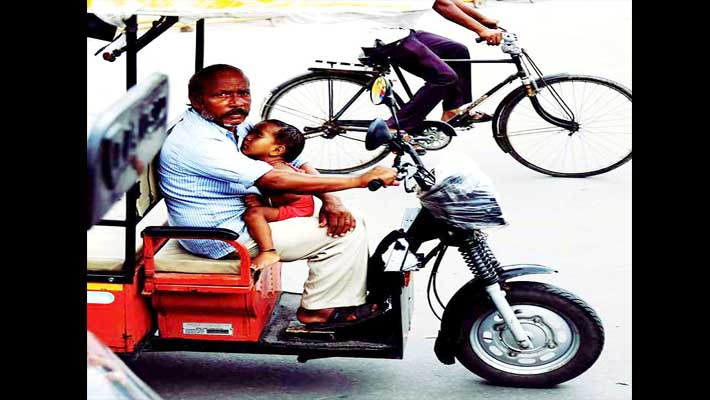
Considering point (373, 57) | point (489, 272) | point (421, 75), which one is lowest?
point (489, 272)

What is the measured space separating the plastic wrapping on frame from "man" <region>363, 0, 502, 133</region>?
8.96 feet

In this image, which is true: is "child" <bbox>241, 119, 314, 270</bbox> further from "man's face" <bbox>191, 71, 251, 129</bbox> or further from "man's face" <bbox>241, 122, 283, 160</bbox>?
"man's face" <bbox>191, 71, 251, 129</bbox>

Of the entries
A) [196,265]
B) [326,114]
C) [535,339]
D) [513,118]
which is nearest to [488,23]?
[513,118]

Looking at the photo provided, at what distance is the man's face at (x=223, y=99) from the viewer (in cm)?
437

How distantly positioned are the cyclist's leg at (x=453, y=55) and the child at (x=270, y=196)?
9.31 feet

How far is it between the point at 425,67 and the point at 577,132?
1.28m

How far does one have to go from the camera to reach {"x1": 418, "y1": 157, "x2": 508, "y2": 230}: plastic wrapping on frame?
4230mm

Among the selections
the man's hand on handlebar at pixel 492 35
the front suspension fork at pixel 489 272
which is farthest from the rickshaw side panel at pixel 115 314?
the man's hand on handlebar at pixel 492 35

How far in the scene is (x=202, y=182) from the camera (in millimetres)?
4328

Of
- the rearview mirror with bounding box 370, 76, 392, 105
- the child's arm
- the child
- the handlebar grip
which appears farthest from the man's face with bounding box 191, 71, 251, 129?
the handlebar grip

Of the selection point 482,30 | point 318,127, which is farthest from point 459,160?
point 318,127

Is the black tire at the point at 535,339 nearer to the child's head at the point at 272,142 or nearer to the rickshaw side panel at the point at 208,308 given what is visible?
the rickshaw side panel at the point at 208,308

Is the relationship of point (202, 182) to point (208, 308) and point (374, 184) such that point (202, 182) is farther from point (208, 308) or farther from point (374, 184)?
point (374, 184)

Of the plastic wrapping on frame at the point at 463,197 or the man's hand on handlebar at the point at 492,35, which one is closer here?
the plastic wrapping on frame at the point at 463,197
